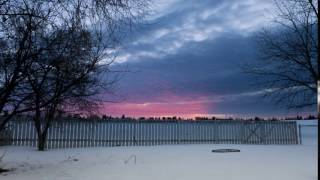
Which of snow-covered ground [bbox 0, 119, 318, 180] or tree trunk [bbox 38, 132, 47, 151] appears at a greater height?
tree trunk [bbox 38, 132, 47, 151]

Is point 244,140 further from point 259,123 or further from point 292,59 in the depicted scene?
point 292,59

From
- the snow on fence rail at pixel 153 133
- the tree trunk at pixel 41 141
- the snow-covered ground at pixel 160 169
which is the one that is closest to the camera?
the snow-covered ground at pixel 160 169

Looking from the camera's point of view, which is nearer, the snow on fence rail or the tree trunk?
the tree trunk

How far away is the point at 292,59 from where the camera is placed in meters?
21.8

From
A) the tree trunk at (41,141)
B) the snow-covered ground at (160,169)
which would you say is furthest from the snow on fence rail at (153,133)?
the snow-covered ground at (160,169)

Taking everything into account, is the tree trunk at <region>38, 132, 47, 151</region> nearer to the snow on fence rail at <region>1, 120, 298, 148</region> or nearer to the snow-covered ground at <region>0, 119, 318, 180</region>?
the snow on fence rail at <region>1, 120, 298, 148</region>

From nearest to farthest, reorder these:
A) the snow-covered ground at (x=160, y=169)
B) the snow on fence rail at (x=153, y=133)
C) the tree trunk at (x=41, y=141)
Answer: the snow-covered ground at (x=160, y=169) < the tree trunk at (x=41, y=141) < the snow on fence rail at (x=153, y=133)

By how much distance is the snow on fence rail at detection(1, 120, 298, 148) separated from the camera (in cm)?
2284

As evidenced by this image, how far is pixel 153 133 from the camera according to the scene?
86.6 ft

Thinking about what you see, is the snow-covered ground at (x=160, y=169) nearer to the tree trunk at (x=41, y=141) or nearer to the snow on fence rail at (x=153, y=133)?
the tree trunk at (x=41, y=141)

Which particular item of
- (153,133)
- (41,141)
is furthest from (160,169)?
(153,133)

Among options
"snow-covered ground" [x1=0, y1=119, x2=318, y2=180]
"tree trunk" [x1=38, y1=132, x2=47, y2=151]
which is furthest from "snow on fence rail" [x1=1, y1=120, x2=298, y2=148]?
"snow-covered ground" [x1=0, y1=119, x2=318, y2=180]

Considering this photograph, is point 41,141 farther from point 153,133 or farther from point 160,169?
point 160,169

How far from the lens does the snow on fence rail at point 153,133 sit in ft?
74.9
